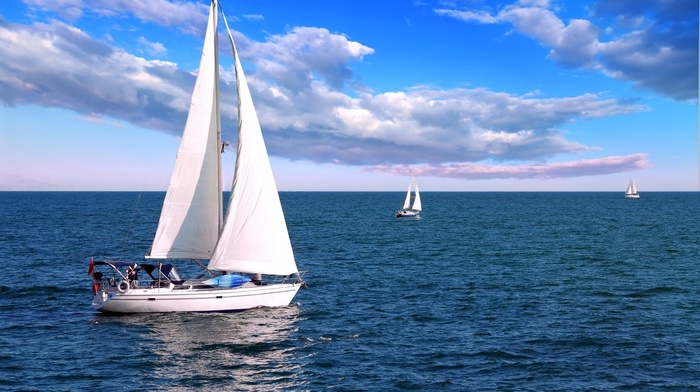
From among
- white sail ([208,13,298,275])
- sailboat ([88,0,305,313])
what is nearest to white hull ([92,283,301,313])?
sailboat ([88,0,305,313])

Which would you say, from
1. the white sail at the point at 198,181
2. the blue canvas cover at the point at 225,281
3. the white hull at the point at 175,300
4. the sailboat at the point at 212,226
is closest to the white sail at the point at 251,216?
the sailboat at the point at 212,226

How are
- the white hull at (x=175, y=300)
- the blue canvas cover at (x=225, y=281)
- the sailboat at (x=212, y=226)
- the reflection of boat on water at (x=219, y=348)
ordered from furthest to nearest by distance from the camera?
1. the blue canvas cover at (x=225, y=281)
2. the sailboat at (x=212, y=226)
3. the white hull at (x=175, y=300)
4. the reflection of boat on water at (x=219, y=348)

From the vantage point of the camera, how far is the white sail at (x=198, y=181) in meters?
33.1

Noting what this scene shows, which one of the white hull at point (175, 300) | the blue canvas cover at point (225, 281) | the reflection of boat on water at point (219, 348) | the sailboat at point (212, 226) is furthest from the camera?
the blue canvas cover at point (225, 281)

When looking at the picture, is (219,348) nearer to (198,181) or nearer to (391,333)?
(391,333)

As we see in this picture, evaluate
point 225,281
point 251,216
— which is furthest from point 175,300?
point 251,216

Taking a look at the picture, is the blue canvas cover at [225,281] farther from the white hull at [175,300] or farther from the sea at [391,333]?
the sea at [391,333]

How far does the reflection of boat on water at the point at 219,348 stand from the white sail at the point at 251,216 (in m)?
3.13

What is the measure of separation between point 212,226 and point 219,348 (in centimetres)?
896

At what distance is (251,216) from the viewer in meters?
34.7

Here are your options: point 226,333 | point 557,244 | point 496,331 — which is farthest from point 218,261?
point 557,244

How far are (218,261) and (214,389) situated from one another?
12.2m

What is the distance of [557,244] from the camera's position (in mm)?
74688

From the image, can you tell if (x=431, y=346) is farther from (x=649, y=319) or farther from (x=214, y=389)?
(x=649, y=319)
